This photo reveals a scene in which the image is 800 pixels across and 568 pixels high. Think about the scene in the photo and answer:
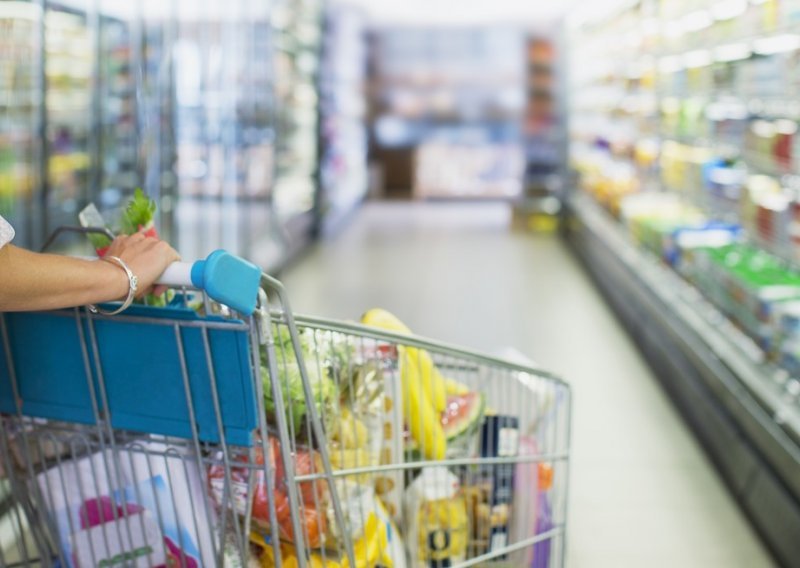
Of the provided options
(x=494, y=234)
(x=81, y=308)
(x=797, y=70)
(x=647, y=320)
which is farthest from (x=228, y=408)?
(x=494, y=234)

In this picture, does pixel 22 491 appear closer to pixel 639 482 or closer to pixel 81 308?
pixel 81 308

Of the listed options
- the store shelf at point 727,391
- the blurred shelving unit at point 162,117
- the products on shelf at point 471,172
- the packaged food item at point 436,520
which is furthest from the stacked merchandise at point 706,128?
the products on shelf at point 471,172

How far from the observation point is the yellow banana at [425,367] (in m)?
2.29

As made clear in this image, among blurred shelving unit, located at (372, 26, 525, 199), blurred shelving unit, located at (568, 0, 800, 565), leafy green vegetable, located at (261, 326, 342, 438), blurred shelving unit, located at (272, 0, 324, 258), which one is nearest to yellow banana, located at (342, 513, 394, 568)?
leafy green vegetable, located at (261, 326, 342, 438)

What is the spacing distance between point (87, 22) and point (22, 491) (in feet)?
12.6

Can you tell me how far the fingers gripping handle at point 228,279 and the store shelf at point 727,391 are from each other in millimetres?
2265

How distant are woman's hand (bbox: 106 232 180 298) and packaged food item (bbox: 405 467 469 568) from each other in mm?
842

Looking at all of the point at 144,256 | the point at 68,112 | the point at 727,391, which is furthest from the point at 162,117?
the point at 144,256

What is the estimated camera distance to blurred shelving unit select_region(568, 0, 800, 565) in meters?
3.87

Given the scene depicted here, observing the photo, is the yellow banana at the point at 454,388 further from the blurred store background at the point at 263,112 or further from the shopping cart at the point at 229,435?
the blurred store background at the point at 263,112

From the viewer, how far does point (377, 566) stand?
7.17 feet

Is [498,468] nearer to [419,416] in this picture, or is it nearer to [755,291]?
[419,416]

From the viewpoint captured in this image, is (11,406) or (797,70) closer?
(11,406)

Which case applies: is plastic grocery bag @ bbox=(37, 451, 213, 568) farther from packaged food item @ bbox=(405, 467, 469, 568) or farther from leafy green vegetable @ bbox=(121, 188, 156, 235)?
packaged food item @ bbox=(405, 467, 469, 568)
